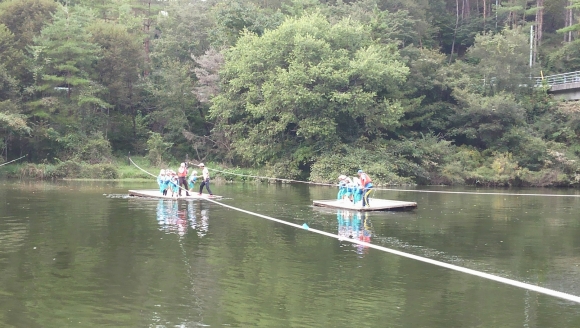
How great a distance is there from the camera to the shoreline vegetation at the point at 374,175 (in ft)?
142

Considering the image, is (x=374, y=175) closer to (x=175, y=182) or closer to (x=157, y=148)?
(x=175, y=182)

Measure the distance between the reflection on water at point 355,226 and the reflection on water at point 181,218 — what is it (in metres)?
4.42

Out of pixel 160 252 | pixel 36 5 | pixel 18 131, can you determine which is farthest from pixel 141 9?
pixel 160 252

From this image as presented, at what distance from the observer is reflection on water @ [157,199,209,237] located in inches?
735

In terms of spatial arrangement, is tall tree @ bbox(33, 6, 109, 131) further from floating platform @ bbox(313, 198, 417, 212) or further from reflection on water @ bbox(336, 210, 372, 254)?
reflection on water @ bbox(336, 210, 372, 254)

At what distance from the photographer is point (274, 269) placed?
43.4ft

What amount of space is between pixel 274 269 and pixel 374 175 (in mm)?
30245

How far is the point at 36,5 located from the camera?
5100 centimetres

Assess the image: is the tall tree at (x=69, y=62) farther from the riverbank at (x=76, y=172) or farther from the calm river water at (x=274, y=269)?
the calm river water at (x=274, y=269)

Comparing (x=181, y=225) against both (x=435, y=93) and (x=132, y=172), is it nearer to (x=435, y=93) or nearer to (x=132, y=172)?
(x=132, y=172)

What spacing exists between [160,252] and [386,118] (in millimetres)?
32082

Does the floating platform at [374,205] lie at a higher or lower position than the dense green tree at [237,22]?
lower

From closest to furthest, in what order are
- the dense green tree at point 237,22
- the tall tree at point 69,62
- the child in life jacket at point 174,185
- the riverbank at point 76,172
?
the child in life jacket at point 174,185 → the riverbank at point 76,172 → the tall tree at point 69,62 → the dense green tree at point 237,22

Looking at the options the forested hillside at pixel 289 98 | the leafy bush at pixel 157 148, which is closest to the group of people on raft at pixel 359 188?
the forested hillside at pixel 289 98
